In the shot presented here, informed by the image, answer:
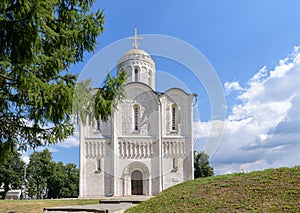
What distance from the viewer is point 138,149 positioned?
25.6m

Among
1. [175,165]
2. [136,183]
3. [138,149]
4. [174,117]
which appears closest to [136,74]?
[174,117]

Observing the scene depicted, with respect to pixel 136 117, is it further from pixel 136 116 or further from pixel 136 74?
pixel 136 74

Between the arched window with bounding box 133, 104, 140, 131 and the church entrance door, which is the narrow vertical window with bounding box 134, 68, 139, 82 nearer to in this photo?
the arched window with bounding box 133, 104, 140, 131

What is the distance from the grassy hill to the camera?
24.6 ft

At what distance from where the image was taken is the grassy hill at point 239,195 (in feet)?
24.6

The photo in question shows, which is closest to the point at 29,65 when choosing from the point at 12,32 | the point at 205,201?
the point at 12,32

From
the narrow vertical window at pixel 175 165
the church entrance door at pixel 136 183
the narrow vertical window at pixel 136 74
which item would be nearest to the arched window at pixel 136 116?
the narrow vertical window at pixel 136 74

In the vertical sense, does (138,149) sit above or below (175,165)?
above

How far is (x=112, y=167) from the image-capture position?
24953 millimetres

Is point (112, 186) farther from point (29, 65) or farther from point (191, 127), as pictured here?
point (29, 65)

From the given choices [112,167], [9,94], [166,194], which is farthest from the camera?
[112,167]

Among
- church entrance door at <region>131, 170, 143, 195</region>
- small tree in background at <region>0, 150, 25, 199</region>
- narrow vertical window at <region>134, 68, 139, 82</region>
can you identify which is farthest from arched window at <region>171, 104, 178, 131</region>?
small tree in background at <region>0, 150, 25, 199</region>

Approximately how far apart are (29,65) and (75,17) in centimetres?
216

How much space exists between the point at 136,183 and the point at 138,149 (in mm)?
3026
